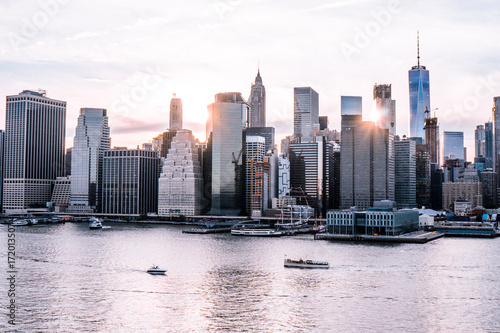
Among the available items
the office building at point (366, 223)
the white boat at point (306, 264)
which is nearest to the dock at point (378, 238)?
the office building at point (366, 223)

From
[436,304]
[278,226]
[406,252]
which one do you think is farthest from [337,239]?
[436,304]

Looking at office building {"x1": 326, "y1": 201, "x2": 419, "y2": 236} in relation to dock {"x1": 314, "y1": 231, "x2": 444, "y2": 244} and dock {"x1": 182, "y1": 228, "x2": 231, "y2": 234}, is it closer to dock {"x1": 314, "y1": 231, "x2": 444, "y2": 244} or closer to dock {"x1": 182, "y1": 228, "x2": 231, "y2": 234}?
dock {"x1": 314, "y1": 231, "x2": 444, "y2": 244}

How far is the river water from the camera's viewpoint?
54.0m

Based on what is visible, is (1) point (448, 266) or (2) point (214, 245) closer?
(1) point (448, 266)

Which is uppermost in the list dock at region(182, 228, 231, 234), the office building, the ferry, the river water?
the office building

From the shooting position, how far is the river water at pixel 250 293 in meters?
54.0

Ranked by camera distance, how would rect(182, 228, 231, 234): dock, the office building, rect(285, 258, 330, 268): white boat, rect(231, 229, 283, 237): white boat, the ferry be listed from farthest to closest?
rect(182, 228, 231, 234): dock → rect(231, 229, 283, 237): white boat → the office building → rect(285, 258, 330, 268): white boat → the ferry

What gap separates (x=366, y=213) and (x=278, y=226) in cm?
4598

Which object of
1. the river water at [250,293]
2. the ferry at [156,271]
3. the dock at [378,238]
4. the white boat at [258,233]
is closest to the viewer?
the river water at [250,293]

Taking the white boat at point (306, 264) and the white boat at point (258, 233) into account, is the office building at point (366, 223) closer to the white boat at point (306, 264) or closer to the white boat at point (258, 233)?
the white boat at point (258, 233)

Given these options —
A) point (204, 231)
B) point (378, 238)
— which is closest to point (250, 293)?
point (378, 238)

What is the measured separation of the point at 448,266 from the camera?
90.1 m

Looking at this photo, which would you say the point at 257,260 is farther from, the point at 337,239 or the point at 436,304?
the point at 337,239

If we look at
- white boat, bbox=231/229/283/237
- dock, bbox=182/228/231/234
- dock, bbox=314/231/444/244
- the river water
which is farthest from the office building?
dock, bbox=182/228/231/234
